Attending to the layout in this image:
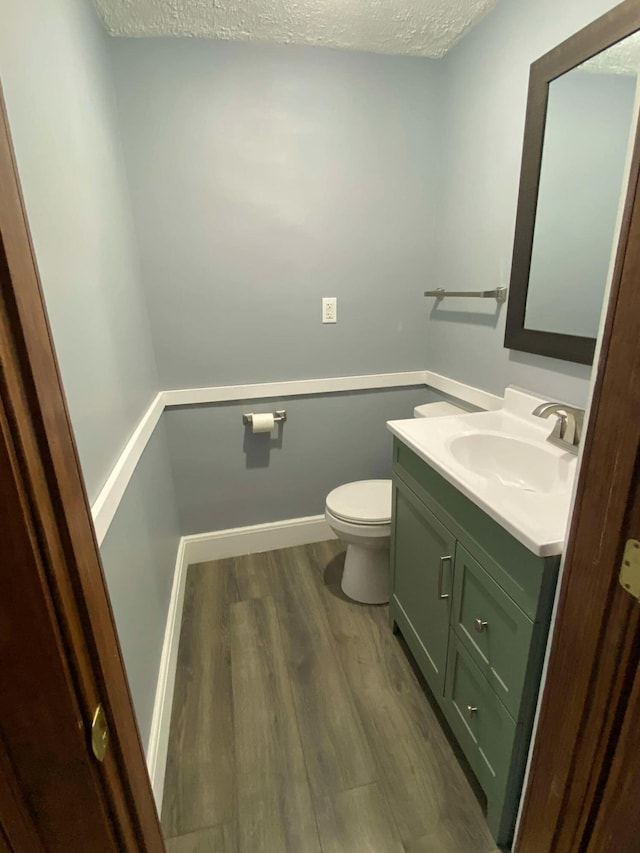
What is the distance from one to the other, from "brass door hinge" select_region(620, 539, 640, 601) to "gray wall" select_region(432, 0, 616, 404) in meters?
0.89

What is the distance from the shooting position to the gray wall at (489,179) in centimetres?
133

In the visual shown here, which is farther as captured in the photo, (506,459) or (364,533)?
(364,533)

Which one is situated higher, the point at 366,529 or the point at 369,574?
the point at 366,529

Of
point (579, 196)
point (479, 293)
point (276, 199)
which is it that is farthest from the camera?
point (276, 199)

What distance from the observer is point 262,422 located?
2.03m

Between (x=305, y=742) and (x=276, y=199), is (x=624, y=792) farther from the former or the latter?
(x=276, y=199)

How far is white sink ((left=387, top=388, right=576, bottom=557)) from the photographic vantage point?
37.8 inches

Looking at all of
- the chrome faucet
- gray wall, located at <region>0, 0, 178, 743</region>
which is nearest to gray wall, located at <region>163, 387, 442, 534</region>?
gray wall, located at <region>0, 0, 178, 743</region>

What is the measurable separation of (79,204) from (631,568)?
1328mm

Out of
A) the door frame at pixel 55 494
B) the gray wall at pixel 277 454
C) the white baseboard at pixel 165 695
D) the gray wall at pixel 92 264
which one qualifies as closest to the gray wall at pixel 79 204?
the gray wall at pixel 92 264

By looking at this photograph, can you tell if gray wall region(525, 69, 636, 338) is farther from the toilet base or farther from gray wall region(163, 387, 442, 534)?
the toilet base

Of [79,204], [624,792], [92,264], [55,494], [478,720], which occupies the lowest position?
[478,720]

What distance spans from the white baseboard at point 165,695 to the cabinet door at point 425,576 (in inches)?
33.9

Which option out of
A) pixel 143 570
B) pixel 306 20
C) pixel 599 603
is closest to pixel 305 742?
pixel 143 570
